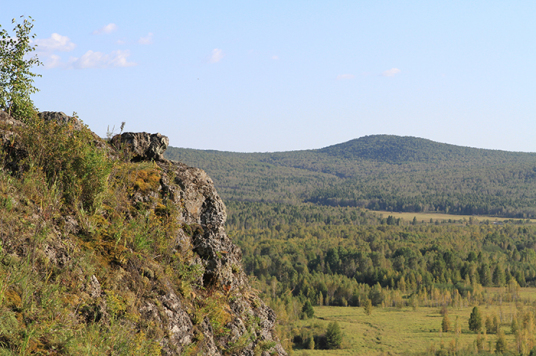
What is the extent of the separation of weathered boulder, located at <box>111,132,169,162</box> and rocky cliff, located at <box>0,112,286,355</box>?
3 centimetres

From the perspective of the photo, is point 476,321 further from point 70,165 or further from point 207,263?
point 70,165

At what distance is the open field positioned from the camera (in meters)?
88.6

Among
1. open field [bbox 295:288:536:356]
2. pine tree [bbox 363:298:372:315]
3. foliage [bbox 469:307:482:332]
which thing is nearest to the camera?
open field [bbox 295:288:536:356]

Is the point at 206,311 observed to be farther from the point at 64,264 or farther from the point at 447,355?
the point at 447,355

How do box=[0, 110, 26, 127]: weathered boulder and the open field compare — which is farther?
the open field

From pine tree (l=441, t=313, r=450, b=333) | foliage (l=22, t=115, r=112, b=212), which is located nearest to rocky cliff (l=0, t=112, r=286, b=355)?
foliage (l=22, t=115, r=112, b=212)

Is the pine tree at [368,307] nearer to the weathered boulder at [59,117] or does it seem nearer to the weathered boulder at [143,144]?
the weathered boulder at [143,144]

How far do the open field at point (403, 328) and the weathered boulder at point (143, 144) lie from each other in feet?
258

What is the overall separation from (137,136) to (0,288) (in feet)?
19.4

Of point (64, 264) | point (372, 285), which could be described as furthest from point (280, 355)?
point (372, 285)

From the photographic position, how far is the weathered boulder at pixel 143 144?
10.9 metres

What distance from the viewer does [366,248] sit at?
156 metres

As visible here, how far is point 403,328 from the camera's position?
4033 inches

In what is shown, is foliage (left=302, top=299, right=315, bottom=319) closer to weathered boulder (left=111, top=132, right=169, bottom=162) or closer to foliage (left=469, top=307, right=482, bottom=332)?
foliage (left=469, top=307, right=482, bottom=332)
